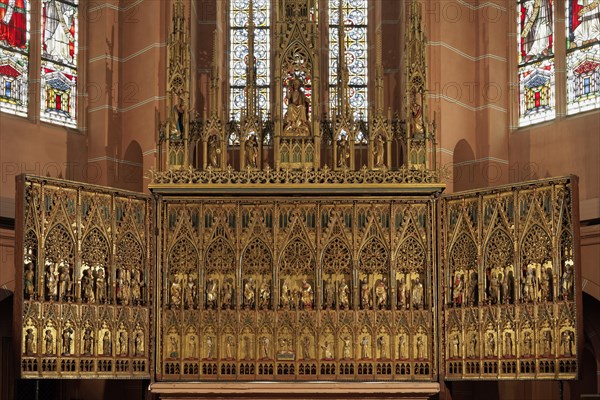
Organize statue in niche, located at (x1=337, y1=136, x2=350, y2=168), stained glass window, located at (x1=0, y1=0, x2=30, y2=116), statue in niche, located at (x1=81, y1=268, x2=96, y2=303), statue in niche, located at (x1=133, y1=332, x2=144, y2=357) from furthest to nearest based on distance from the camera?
stained glass window, located at (x1=0, y1=0, x2=30, y2=116) < statue in niche, located at (x1=337, y1=136, x2=350, y2=168) < statue in niche, located at (x1=133, y1=332, x2=144, y2=357) < statue in niche, located at (x1=81, y1=268, x2=96, y2=303)

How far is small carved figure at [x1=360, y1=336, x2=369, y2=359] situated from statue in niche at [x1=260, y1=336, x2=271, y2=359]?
139 centimetres

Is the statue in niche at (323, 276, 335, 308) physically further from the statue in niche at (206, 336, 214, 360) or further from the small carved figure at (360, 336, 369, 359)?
the statue in niche at (206, 336, 214, 360)

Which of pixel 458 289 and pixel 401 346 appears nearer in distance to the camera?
pixel 458 289

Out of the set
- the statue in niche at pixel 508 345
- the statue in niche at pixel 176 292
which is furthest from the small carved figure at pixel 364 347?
the statue in niche at pixel 176 292

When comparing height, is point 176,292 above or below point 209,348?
above

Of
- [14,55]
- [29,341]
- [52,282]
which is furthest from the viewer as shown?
[14,55]

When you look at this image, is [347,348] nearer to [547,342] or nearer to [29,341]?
[547,342]

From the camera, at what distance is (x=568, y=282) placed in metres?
15.9

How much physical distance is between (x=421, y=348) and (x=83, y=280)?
5106 millimetres

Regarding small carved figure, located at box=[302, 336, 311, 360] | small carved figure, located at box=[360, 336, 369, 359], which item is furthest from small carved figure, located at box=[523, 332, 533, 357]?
small carved figure, located at box=[302, 336, 311, 360]

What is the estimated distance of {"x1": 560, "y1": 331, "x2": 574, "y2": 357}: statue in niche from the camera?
51.8ft

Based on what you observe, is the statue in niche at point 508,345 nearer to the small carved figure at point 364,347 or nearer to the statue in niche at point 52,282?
the small carved figure at point 364,347

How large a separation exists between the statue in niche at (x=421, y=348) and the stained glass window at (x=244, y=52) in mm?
5379

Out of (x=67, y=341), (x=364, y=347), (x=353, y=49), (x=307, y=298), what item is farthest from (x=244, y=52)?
(x=67, y=341)
